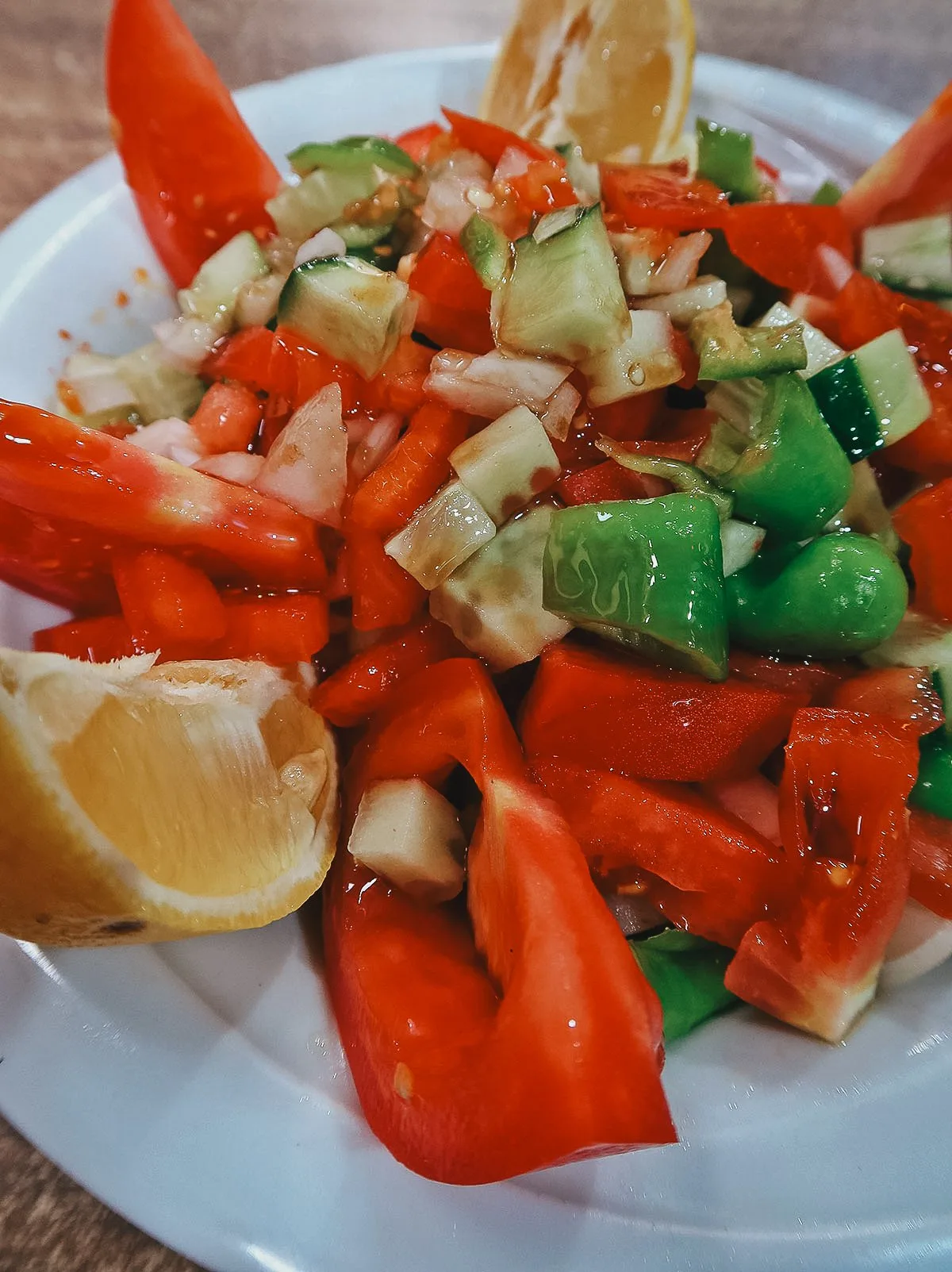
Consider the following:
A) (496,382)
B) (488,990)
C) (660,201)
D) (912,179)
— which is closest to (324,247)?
(496,382)

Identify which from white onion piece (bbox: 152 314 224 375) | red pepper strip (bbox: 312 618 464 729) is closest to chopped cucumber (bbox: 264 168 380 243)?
white onion piece (bbox: 152 314 224 375)

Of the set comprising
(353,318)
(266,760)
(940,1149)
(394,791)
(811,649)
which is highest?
(353,318)

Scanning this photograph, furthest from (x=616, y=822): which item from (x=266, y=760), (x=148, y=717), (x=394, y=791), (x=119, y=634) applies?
(x=119, y=634)

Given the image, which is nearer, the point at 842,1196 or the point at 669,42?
the point at 842,1196

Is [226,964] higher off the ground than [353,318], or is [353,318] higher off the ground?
[353,318]

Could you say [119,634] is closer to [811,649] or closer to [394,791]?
[394,791]

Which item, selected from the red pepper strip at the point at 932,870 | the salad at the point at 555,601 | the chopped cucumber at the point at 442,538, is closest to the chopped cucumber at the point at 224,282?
the salad at the point at 555,601

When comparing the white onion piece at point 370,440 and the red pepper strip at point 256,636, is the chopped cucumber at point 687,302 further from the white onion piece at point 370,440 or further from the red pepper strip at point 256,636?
the red pepper strip at point 256,636
